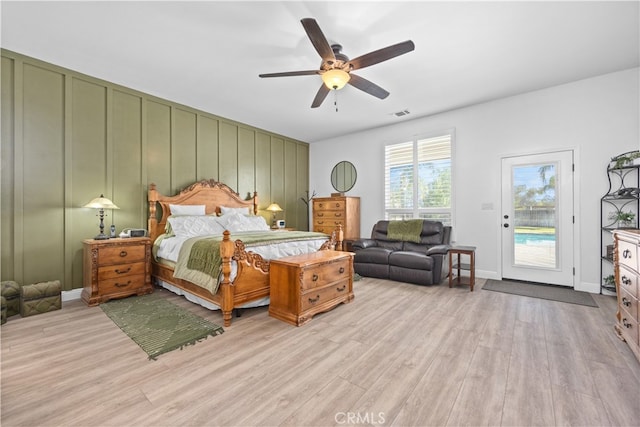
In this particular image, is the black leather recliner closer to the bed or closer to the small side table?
the small side table

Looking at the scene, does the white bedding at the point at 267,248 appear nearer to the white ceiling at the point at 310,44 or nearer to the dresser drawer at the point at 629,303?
the white ceiling at the point at 310,44

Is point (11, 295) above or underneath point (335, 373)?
above

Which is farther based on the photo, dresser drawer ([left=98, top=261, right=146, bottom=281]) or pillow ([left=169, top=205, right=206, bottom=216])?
pillow ([left=169, top=205, right=206, bottom=216])

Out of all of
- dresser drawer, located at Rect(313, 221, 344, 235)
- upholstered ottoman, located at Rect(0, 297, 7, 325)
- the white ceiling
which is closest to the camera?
the white ceiling

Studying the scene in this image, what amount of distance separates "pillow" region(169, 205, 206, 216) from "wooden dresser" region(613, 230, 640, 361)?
16.8 ft

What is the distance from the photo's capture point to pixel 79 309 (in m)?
3.18

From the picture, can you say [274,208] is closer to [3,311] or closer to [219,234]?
[219,234]

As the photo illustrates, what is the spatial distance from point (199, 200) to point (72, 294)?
2106 millimetres

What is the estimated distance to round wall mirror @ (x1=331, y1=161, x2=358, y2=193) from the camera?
6434 millimetres

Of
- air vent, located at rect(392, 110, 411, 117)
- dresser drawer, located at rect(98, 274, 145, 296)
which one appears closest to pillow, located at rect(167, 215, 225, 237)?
dresser drawer, located at rect(98, 274, 145, 296)

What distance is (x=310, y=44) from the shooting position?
298 cm

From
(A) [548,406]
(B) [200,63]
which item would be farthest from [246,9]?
(A) [548,406]

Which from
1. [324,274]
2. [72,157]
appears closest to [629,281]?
[324,274]

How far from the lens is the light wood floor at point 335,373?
1.53m
